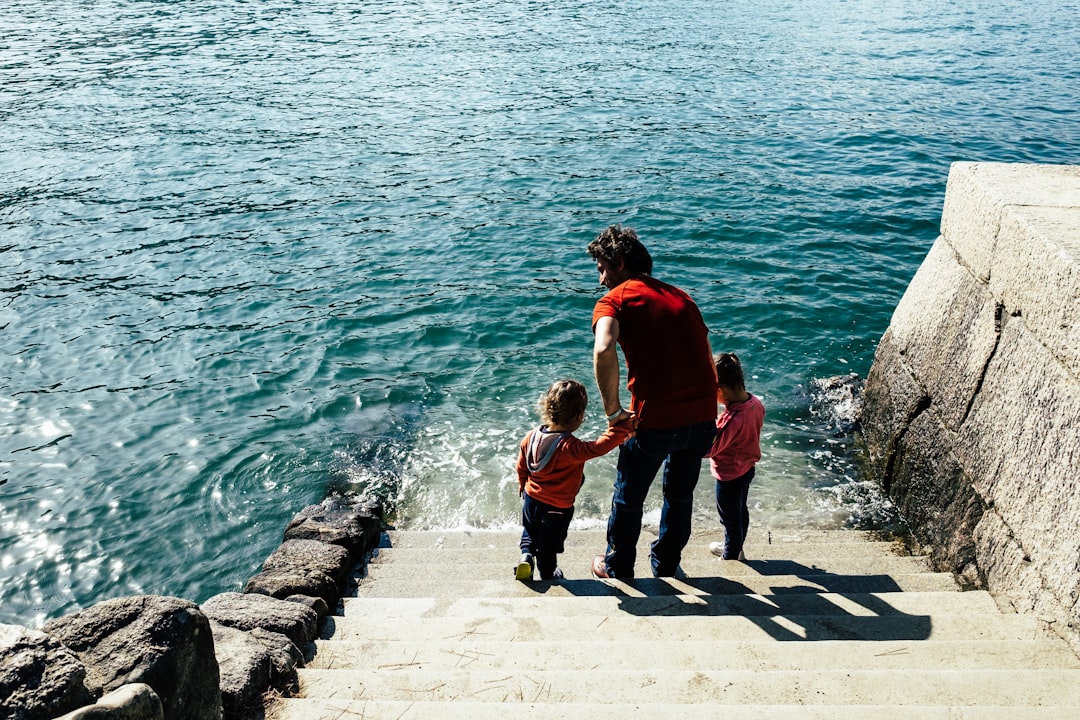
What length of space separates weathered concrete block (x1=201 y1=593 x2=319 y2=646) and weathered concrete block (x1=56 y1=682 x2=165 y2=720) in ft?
5.15

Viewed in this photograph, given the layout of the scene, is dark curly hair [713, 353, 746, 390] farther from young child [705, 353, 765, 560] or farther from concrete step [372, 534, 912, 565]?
concrete step [372, 534, 912, 565]

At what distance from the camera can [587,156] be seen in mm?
17453

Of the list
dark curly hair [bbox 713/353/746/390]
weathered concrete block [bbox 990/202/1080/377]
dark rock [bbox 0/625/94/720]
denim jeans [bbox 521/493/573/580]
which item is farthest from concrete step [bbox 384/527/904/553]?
dark rock [bbox 0/625/94/720]

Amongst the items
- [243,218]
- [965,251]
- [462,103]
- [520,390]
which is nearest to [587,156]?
[462,103]

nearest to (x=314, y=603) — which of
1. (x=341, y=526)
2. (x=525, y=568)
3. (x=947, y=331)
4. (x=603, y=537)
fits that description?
(x=525, y=568)

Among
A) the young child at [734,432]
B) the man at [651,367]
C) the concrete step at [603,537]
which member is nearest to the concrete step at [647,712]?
the man at [651,367]

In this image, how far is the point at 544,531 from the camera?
571 centimetres

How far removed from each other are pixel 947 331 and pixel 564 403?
131 inches

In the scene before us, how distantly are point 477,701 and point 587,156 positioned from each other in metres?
14.8

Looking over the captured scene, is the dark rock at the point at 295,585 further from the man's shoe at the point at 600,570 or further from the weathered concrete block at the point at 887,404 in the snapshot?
the weathered concrete block at the point at 887,404

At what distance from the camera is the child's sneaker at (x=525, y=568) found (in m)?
5.76

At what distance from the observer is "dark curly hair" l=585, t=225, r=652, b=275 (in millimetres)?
5047

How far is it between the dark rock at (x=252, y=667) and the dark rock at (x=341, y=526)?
1948 millimetres

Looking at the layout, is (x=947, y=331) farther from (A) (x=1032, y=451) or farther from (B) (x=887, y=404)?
(A) (x=1032, y=451)
